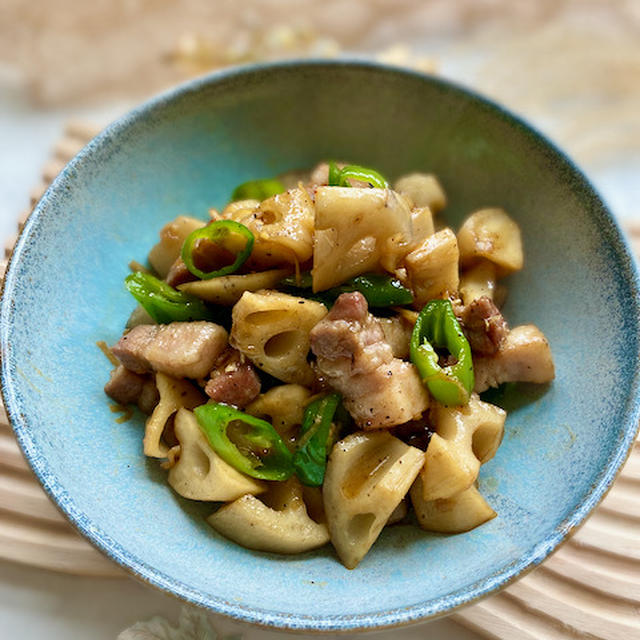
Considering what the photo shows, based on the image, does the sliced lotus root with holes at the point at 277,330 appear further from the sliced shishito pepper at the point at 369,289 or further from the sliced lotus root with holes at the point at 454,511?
the sliced lotus root with holes at the point at 454,511

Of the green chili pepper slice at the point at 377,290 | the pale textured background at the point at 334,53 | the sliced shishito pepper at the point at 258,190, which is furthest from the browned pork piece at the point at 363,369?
the pale textured background at the point at 334,53

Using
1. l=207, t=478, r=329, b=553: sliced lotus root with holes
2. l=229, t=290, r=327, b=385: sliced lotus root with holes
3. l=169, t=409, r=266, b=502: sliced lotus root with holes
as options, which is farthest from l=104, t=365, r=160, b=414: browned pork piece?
l=207, t=478, r=329, b=553: sliced lotus root with holes

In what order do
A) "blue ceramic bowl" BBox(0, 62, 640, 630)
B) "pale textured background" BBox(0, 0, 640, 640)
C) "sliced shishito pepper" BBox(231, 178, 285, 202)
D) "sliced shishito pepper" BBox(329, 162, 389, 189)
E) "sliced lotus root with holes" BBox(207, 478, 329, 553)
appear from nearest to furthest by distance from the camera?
"blue ceramic bowl" BBox(0, 62, 640, 630)
"sliced lotus root with holes" BBox(207, 478, 329, 553)
"sliced shishito pepper" BBox(329, 162, 389, 189)
"sliced shishito pepper" BBox(231, 178, 285, 202)
"pale textured background" BBox(0, 0, 640, 640)

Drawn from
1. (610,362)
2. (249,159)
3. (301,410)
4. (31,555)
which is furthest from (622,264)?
(31,555)

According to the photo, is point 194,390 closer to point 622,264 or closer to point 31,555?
point 31,555

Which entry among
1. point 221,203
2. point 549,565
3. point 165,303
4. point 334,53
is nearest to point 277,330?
point 165,303

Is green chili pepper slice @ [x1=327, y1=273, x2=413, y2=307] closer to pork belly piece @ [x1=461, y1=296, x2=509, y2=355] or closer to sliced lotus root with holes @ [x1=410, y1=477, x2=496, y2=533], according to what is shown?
pork belly piece @ [x1=461, y1=296, x2=509, y2=355]

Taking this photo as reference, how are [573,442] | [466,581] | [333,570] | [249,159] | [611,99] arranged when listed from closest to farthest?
[466,581]
[333,570]
[573,442]
[249,159]
[611,99]
